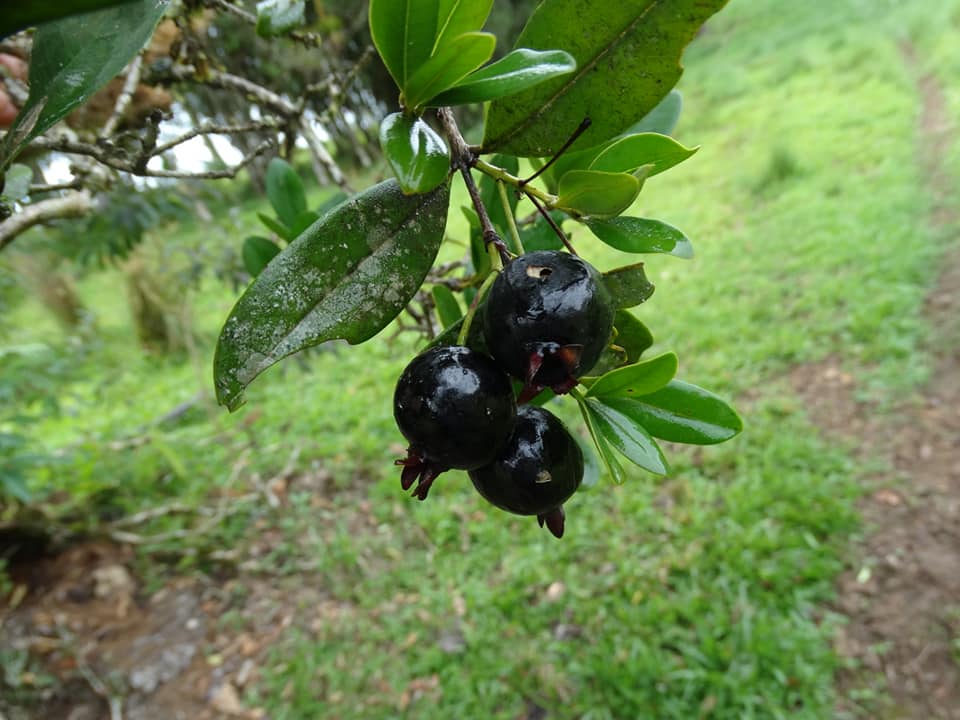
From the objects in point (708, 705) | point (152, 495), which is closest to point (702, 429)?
point (708, 705)

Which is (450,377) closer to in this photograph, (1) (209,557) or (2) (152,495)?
(1) (209,557)

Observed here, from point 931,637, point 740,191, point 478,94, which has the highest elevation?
point 478,94

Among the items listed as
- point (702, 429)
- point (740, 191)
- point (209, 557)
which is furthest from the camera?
point (740, 191)

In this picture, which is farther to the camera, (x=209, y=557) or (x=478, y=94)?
(x=209, y=557)

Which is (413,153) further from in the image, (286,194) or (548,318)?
(286,194)

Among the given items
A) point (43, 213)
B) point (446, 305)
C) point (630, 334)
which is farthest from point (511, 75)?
point (43, 213)

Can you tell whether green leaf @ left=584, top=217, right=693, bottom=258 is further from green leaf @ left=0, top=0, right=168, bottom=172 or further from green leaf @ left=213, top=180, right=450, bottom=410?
green leaf @ left=0, top=0, right=168, bottom=172
